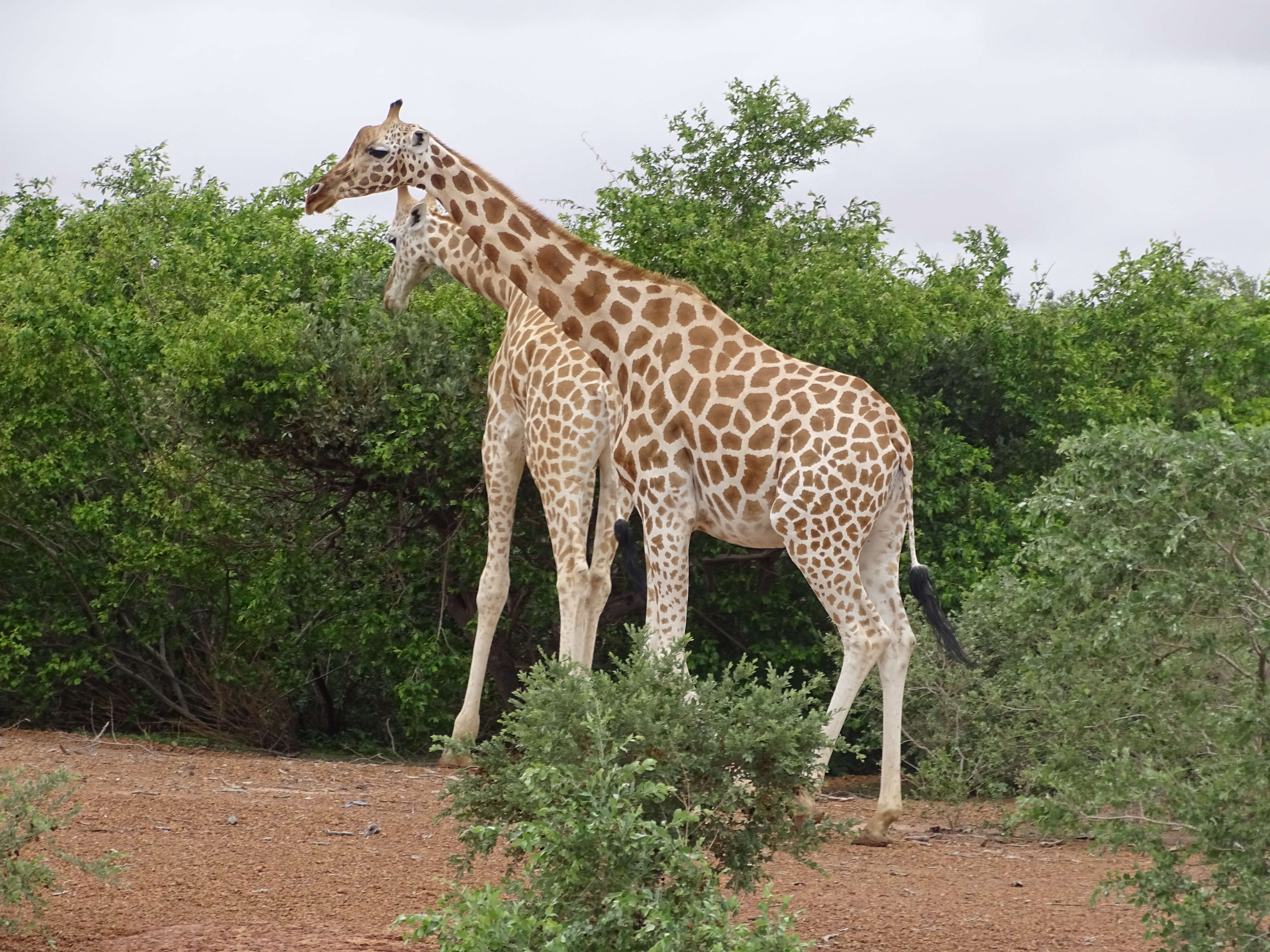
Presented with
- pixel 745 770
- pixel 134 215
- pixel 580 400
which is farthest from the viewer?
pixel 134 215

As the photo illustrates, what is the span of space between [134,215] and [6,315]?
7.04 metres

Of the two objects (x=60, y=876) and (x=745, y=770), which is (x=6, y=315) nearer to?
(x=60, y=876)

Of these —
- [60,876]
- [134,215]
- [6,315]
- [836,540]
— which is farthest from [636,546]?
[134,215]

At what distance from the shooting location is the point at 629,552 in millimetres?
8703

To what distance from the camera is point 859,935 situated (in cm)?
565

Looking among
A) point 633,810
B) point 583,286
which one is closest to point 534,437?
point 583,286

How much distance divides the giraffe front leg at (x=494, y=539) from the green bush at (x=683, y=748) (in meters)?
4.53

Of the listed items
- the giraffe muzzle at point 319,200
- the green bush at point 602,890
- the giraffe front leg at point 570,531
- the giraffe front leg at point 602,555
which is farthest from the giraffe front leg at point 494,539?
the green bush at point 602,890

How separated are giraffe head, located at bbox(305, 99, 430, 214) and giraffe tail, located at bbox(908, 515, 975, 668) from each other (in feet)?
11.0

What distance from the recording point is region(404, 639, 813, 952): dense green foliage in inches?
175

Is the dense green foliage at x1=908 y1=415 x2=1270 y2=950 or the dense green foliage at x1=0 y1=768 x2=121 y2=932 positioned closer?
the dense green foliage at x1=908 y1=415 x2=1270 y2=950

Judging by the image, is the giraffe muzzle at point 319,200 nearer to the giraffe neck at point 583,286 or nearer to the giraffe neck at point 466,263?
the giraffe neck at point 583,286

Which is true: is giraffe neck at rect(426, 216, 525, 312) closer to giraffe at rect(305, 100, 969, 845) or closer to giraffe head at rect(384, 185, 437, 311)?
giraffe head at rect(384, 185, 437, 311)

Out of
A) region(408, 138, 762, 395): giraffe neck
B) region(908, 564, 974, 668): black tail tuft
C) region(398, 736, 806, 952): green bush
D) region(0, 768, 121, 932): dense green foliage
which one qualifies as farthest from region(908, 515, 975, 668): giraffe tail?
region(0, 768, 121, 932): dense green foliage
